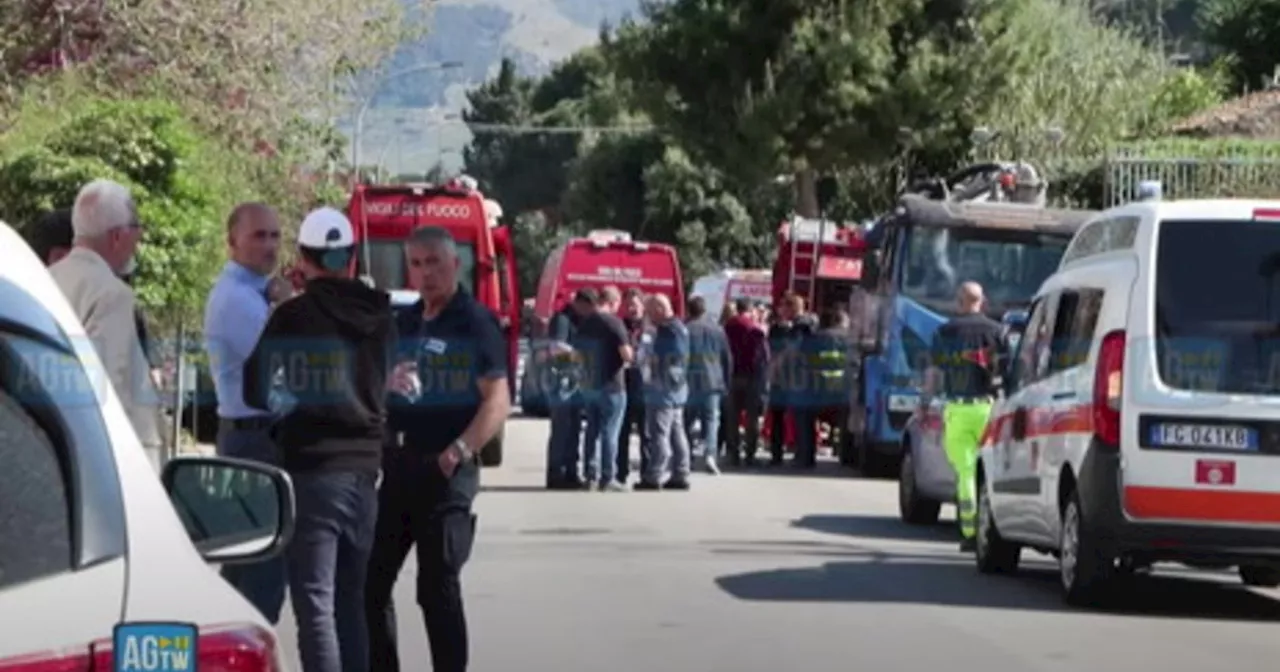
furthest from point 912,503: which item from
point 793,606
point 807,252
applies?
point 807,252

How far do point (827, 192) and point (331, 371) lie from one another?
167 feet

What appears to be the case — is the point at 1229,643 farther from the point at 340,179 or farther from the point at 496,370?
the point at 340,179

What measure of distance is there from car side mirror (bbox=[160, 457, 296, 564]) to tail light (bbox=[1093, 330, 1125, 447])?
29.7 feet

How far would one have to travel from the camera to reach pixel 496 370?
1016cm

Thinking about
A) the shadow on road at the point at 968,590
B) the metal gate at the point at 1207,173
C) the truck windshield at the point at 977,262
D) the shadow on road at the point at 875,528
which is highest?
the metal gate at the point at 1207,173

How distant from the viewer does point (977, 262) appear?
85.8 feet

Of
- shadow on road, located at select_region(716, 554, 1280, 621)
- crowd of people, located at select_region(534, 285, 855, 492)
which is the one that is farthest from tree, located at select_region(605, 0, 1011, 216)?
shadow on road, located at select_region(716, 554, 1280, 621)

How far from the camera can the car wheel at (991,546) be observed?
55.2ft

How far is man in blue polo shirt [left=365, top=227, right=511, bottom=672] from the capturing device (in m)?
10.1

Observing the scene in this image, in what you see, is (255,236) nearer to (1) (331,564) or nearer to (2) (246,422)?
A: (2) (246,422)

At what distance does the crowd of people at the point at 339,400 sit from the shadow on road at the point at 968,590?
4.99 metres

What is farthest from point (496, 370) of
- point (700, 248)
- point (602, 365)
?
point (700, 248)

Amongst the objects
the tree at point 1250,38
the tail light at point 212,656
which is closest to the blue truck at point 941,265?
the tail light at point 212,656

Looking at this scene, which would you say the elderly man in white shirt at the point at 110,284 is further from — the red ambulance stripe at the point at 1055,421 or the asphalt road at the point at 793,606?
the red ambulance stripe at the point at 1055,421
